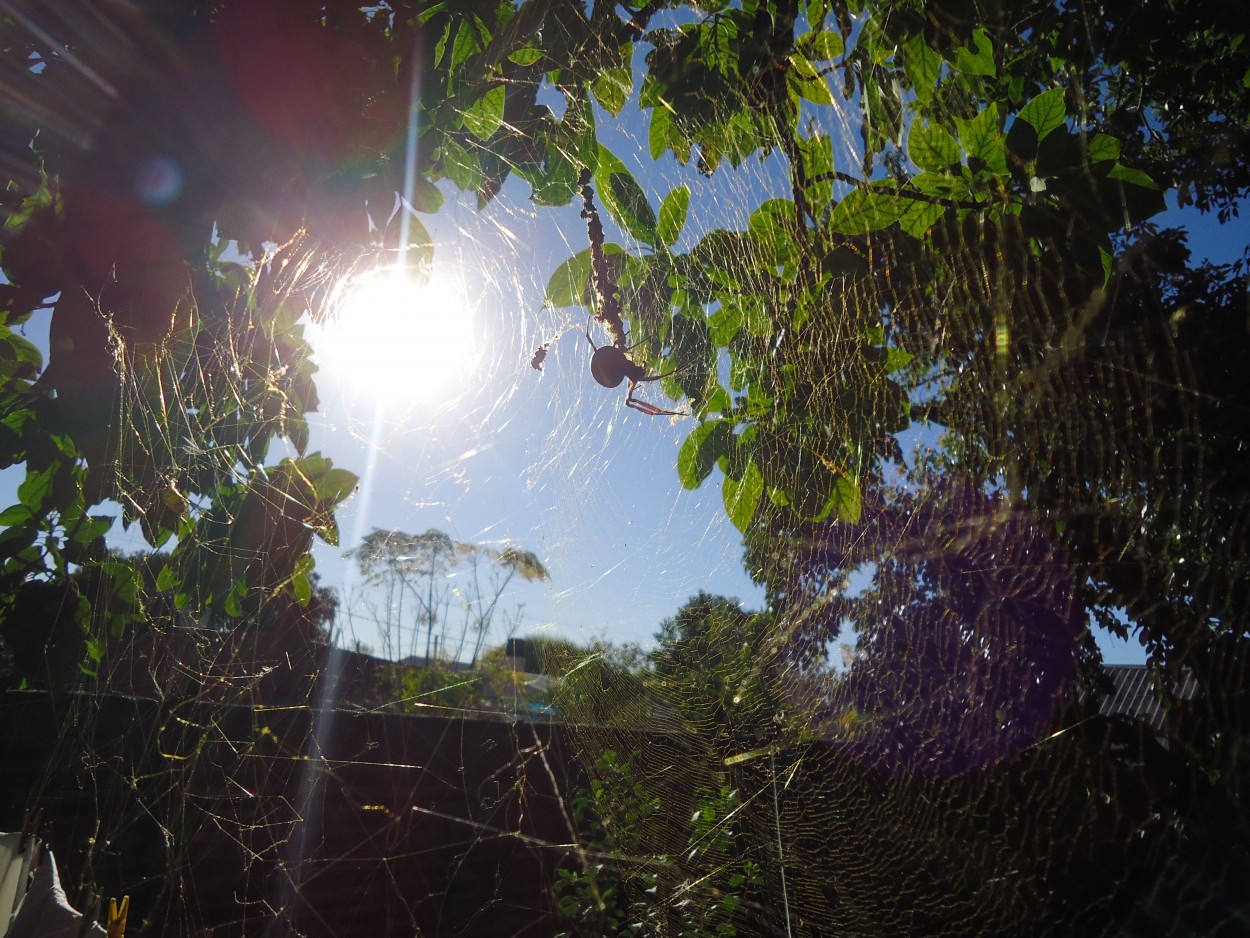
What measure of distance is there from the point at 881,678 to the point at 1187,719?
36cm

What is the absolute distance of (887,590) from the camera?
2.32ft

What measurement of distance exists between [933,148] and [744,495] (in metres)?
0.44

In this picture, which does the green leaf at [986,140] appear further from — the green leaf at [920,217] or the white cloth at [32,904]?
the white cloth at [32,904]

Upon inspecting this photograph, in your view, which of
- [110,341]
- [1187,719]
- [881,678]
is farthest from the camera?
→ [881,678]

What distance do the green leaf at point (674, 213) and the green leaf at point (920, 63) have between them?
316 mm

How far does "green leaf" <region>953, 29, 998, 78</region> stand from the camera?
2.70 ft

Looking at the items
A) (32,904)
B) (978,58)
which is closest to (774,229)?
(978,58)

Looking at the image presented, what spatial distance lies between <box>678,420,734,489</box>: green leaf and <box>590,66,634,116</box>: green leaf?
20.0 inches

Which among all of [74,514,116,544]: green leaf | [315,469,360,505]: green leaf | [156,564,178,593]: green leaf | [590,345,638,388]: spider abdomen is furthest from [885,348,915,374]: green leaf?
[74,514,116,544]: green leaf

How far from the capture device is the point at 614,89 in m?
0.95

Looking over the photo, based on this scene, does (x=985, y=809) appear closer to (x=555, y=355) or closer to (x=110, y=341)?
(x=555, y=355)

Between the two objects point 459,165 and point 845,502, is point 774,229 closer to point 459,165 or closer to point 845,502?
point 845,502

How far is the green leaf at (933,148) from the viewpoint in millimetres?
615

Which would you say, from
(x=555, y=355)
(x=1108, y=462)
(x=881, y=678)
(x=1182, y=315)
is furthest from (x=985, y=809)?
(x=555, y=355)
